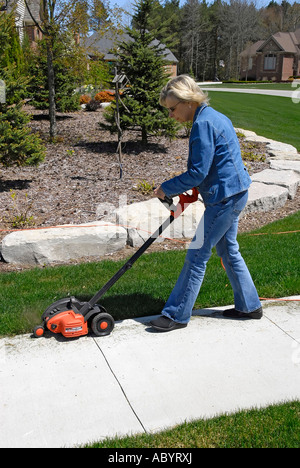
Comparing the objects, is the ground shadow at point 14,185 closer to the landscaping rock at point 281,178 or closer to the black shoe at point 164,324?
the landscaping rock at point 281,178

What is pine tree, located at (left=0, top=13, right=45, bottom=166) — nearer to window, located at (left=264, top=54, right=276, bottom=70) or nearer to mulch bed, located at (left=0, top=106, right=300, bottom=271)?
mulch bed, located at (left=0, top=106, right=300, bottom=271)

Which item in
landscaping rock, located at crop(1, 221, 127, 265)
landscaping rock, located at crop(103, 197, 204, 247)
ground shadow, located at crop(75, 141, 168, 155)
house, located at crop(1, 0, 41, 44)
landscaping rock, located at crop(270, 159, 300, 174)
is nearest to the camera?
landscaping rock, located at crop(1, 221, 127, 265)

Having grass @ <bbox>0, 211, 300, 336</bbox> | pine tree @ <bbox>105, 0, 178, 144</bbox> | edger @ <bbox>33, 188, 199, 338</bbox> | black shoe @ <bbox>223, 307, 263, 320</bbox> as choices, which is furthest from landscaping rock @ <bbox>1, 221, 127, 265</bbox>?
pine tree @ <bbox>105, 0, 178, 144</bbox>

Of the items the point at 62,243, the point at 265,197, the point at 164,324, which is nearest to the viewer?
the point at 164,324

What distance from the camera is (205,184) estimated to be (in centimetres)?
345

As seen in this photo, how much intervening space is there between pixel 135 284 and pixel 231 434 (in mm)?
2095

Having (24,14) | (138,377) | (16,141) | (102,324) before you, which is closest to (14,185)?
(16,141)

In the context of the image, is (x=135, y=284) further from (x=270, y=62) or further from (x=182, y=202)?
(x=270, y=62)

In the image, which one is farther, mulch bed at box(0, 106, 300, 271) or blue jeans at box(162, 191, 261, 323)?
mulch bed at box(0, 106, 300, 271)

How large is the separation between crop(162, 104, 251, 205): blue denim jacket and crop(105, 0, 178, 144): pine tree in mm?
6523

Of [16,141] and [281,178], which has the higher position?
[16,141]

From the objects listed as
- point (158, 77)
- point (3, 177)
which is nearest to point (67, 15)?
point (158, 77)

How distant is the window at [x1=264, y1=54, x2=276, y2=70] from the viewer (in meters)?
55.8

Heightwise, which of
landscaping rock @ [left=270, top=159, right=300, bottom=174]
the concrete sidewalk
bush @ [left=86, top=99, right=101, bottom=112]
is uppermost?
bush @ [left=86, top=99, right=101, bottom=112]
